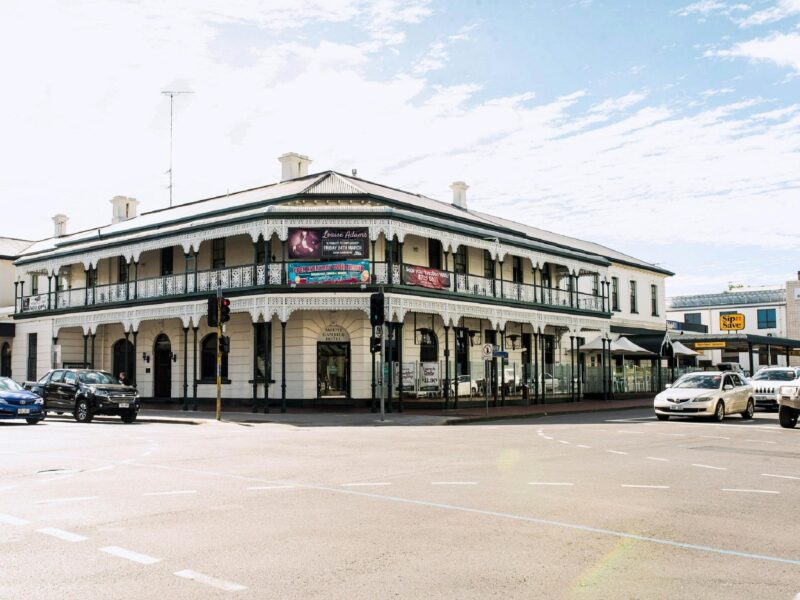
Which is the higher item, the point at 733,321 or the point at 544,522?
the point at 733,321

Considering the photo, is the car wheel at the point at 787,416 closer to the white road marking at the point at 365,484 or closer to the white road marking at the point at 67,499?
the white road marking at the point at 365,484

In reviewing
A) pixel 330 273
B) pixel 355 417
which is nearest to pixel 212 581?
pixel 355 417

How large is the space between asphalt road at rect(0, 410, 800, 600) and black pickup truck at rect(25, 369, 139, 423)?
1001cm

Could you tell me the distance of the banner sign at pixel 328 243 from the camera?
100 feet

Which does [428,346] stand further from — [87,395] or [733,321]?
[733,321]

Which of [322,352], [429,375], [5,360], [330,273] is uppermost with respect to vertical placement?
[330,273]

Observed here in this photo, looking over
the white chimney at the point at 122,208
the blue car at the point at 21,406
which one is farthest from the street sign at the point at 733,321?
the blue car at the point at 21,406

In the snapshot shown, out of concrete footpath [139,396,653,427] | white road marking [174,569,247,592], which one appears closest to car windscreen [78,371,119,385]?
concrete footpath [139,396,653,427]

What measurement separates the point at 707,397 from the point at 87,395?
61.8 feet

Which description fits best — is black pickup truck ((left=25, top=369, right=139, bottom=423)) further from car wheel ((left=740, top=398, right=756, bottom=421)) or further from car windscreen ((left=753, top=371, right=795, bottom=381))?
car windscreen ((left=753, top=371, right=795, bottom=381))

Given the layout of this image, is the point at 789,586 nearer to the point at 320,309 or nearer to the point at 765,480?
the point at 765,480

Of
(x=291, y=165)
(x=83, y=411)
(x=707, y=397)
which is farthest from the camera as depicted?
(x=291, y=165)

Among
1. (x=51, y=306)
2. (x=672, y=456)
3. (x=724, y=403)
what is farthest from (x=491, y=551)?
(x=51, y=306)

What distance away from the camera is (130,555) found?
667cm
